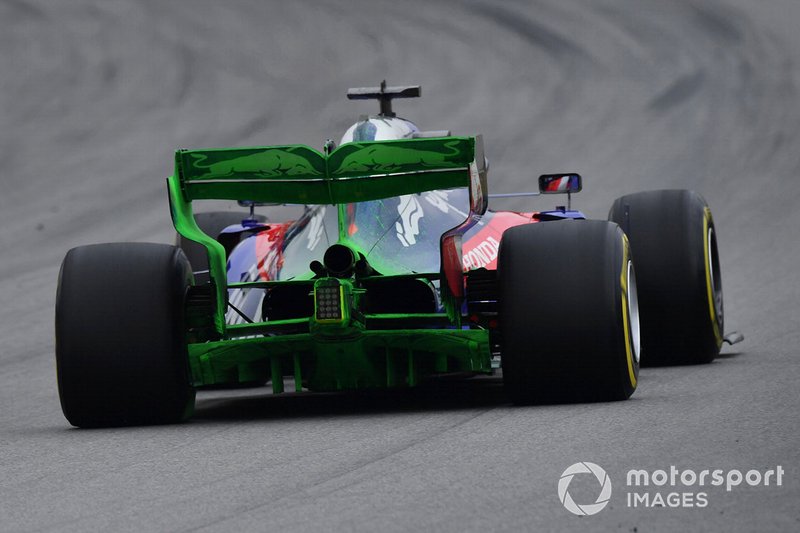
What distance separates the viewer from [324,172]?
809 cm

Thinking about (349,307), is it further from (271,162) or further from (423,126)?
(423,126)

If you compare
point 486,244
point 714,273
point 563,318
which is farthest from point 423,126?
point 563,318

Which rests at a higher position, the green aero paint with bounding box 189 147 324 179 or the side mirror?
the green aero paint with bounding box 189 147 324 179

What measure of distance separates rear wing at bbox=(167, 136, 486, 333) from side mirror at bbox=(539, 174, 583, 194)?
1936mm

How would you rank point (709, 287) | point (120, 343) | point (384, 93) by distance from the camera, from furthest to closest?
point (384, 93) → point (709, 287) → point (120, 343)

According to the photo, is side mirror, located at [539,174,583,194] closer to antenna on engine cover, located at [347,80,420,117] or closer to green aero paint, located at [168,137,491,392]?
antenna on engine cover, located at [347,80,420,117]

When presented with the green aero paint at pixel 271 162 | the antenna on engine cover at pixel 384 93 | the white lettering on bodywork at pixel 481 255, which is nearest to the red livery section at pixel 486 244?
the white lettering on bodywork at pixel 481 255

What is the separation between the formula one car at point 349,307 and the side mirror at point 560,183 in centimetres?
157

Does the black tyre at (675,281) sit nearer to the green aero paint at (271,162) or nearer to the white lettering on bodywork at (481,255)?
the white lettering on bodywork at (481,255)

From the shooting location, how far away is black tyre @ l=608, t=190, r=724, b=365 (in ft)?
33.4

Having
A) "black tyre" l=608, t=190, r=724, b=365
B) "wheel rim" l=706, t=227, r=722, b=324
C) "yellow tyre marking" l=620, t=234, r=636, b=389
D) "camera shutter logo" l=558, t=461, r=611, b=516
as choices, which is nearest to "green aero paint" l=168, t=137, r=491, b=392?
"yellow tyre marking" l=620, t=234, r=636, b=389

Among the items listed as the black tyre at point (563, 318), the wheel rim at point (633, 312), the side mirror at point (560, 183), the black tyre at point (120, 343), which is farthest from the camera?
the side mirror at point (560, 183)

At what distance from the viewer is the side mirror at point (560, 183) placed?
10.1 metres

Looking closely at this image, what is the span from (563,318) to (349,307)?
1037mm
